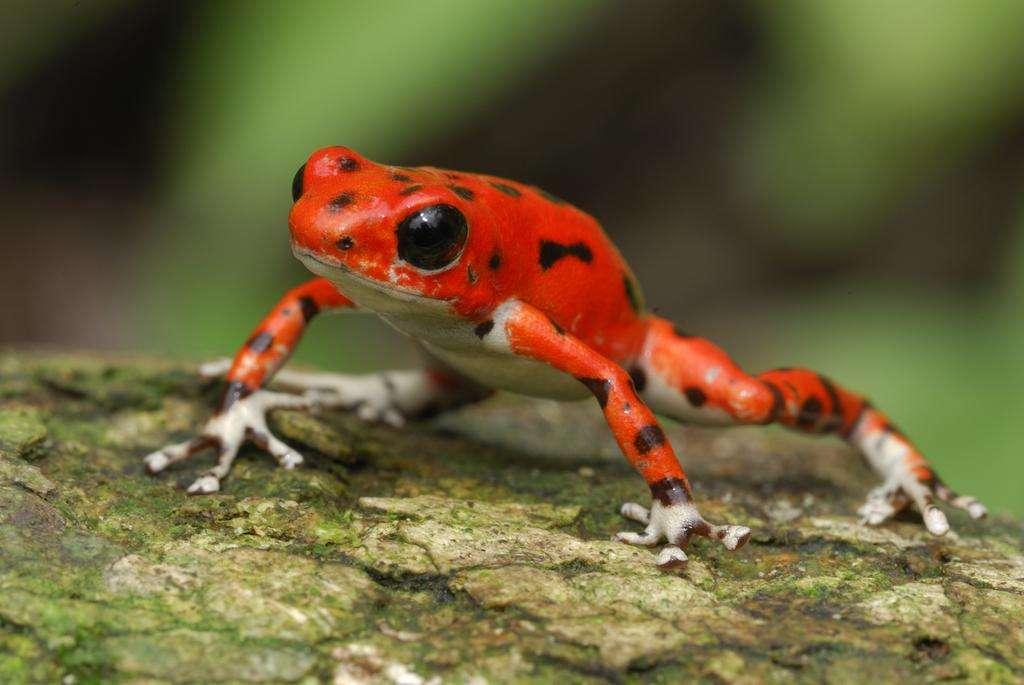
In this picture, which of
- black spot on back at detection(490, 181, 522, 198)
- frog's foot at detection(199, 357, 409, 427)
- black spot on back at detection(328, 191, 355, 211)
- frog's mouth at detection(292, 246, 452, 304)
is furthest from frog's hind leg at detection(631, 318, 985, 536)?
black spot on back at detection(328, 191, 355, 211)

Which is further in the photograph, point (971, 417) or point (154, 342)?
point (154, 342)

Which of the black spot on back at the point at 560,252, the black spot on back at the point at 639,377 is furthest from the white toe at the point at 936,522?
the black spot on back at the point at 560,252

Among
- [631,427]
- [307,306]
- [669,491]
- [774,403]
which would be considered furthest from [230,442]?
[774,403]

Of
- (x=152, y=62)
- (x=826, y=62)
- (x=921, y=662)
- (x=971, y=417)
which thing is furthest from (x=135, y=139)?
(x=921, y=662)

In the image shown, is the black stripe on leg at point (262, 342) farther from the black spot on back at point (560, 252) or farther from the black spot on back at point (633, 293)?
the black spot on back at point (633, 293)

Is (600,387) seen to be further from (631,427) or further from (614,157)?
(614,157)

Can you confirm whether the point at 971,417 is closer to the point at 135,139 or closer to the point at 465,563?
the point at 465,563
